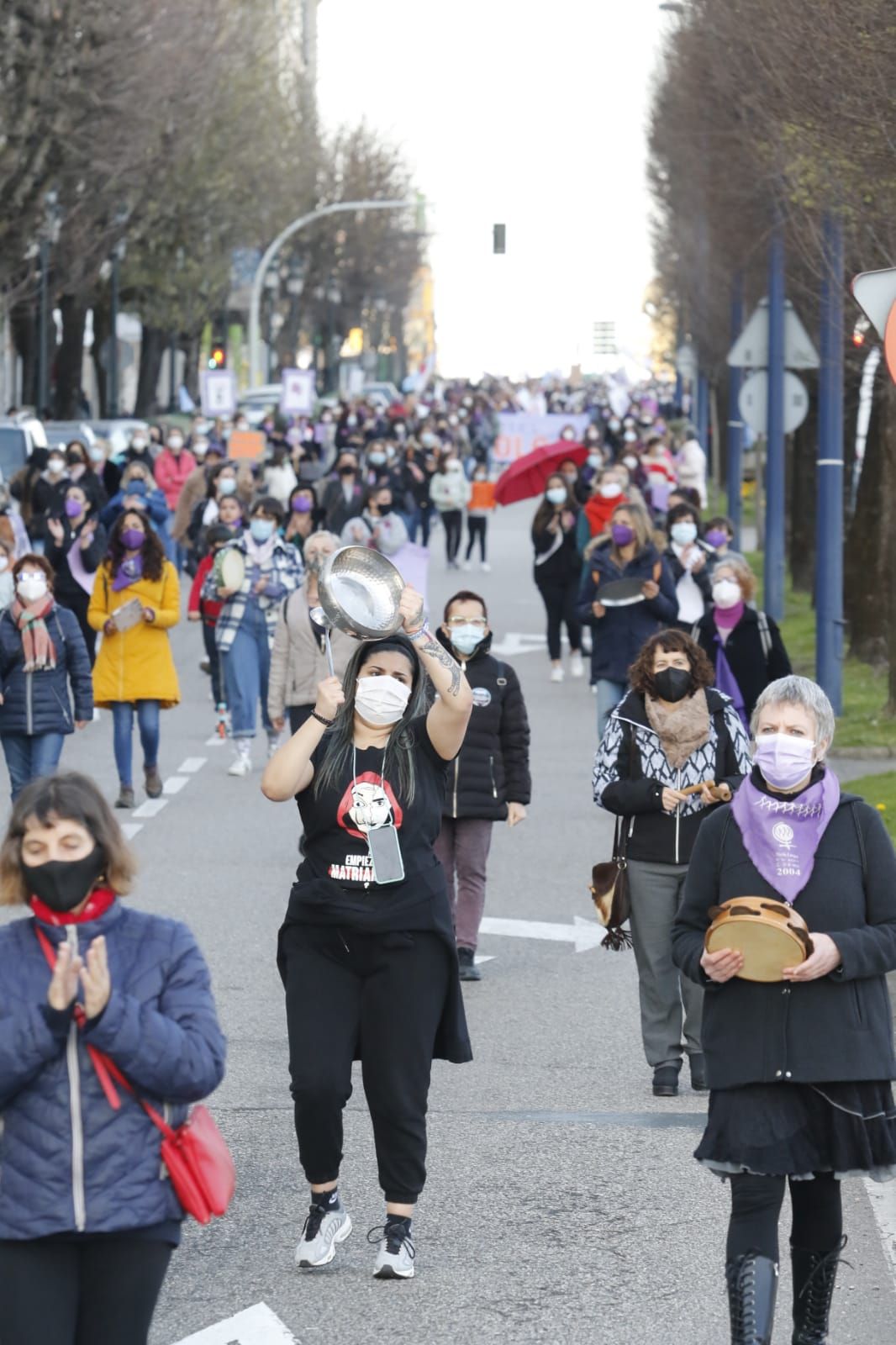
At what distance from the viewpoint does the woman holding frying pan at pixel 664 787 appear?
27.4 feet

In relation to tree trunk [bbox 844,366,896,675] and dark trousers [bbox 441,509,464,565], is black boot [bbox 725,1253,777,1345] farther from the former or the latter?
dark trousers [bbox 441,509,464,565]

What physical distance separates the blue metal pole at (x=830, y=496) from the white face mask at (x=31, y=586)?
744 cm

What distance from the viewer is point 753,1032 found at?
5289mm

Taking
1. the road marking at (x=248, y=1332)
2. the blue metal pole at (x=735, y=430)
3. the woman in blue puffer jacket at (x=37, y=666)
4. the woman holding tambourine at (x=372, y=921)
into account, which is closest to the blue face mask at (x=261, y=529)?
the woman in blue puffer jacket at (x=37, y=666)

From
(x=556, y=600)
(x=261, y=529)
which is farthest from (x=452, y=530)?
(x=261, y=529)

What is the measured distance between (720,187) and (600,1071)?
72.1 ft

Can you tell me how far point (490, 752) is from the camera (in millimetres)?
10352

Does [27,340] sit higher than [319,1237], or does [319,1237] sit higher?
[27,340]

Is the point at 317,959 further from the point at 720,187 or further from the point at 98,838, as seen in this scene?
the point at 720,187

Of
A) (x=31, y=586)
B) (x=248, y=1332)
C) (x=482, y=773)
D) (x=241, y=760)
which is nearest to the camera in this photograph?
(x=248, y=1332)

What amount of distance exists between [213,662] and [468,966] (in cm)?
798

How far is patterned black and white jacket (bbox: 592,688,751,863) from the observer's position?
8383 millimetres

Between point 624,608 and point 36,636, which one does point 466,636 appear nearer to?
point 36,636

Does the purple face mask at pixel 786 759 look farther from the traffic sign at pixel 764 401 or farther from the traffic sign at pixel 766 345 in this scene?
the traffic sign at pixel 766 345
